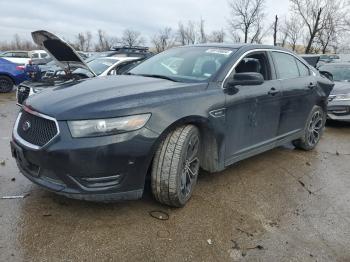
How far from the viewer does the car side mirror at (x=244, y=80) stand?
359cm

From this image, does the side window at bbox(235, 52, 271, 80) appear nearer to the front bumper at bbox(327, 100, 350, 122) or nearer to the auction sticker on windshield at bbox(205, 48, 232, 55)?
the auction sticker on windshield at bbox(205, 48, 232, 55)

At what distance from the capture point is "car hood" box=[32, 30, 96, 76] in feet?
16.2

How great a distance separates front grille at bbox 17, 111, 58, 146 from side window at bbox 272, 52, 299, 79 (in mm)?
3055

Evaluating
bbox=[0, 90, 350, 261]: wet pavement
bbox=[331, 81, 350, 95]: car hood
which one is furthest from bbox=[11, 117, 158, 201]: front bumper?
bbox=[331, 81, 350, 95]: car hood

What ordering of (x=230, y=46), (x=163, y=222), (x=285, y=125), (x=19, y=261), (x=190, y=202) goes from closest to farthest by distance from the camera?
(x=19, y=261) → (x=163, y=222) → (x=190, y=202) → (x=230, y=46) → (x=285, y=125)

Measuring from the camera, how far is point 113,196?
2.89 m

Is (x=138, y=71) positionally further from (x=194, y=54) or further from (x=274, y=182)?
(x=274, y=182)

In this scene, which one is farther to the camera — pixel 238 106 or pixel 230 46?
pixel 230 46

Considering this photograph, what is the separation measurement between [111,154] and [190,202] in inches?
46.0

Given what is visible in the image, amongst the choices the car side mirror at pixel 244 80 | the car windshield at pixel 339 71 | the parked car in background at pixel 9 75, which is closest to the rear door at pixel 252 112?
the car side mirror at pixel 244 80

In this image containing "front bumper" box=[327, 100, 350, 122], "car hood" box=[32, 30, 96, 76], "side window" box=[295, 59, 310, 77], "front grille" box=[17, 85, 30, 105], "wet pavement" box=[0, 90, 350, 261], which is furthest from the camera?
"front bumper" box=[327, 100, 350, 122]

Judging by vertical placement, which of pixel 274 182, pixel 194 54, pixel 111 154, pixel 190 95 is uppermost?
pixel 194 54

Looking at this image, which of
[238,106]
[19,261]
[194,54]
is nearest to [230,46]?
[194,54]

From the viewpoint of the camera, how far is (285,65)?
4840 millimetres
